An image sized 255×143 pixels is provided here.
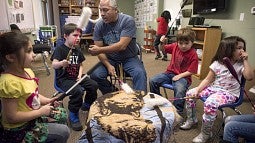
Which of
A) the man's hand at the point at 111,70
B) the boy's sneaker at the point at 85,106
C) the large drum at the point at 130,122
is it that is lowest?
the boy's sneaker at the point at 85,106

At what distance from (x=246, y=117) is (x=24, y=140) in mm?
1332

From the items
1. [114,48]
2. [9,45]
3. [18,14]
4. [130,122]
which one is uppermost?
[18,14]

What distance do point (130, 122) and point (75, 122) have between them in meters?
1.10

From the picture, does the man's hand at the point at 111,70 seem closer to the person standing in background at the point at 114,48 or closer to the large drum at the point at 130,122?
the person standing in background at the point at 114,48

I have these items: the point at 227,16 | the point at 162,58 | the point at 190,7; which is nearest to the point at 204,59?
the point at 227,16

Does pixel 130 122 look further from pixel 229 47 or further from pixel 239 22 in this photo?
pixel 239 22

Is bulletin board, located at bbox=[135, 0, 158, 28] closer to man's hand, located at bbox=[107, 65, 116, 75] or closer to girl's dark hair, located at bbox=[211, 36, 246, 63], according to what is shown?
man's hand, located at bbox=[107, 65, 116, 75]

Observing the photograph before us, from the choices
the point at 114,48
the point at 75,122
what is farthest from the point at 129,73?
the point at 75,122

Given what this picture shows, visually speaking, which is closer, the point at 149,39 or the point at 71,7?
the point at 149,39

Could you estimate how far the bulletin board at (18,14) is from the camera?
3.53 metres

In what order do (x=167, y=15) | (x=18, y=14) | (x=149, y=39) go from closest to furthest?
1. (x=18, y=14)
2. (x=167, y=15)
3. (x=149, y=39)

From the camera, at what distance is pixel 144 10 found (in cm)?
752

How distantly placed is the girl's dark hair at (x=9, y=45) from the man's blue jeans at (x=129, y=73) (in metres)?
1.19

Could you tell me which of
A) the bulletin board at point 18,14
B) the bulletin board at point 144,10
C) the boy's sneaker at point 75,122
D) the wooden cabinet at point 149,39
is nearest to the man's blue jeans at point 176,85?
the boy's sneaker at point 75,122
